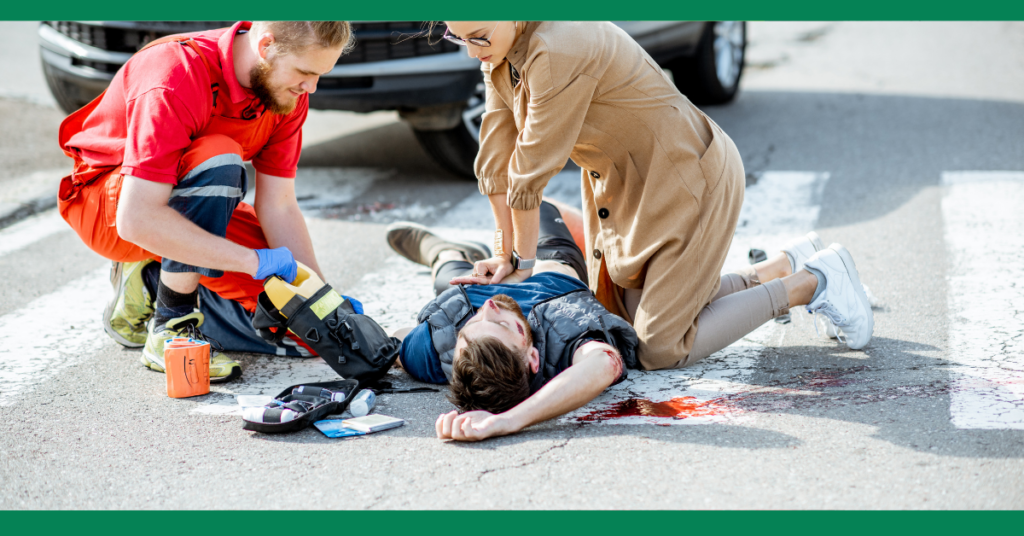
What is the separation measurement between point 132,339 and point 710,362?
2.34m

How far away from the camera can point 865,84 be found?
28.2ft

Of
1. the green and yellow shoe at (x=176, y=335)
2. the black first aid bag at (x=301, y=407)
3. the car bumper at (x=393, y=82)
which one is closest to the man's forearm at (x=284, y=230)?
the green and yellow shoe at (x=176, y=335)

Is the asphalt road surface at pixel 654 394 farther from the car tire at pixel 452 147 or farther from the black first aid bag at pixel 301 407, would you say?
the car tire at pixel 452 147

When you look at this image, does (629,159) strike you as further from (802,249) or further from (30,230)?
(30,230)

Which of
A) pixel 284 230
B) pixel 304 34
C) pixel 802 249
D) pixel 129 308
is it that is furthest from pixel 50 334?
pixel 802 249

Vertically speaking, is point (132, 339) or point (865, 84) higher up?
point (132, 339)

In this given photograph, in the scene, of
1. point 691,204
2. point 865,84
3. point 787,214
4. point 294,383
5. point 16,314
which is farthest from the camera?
point 865,84

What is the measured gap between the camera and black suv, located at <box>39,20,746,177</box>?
542cm

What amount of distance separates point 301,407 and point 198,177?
92 cm

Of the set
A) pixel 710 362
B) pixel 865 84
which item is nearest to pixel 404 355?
pixel 710 362

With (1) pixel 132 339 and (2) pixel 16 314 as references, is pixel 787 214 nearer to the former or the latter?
(1) pixel 132 339

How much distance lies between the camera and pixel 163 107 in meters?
3.14

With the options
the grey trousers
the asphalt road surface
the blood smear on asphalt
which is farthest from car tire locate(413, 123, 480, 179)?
the blood smear on asphalt

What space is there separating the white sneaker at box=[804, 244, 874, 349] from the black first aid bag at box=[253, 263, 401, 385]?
64.3 inches
